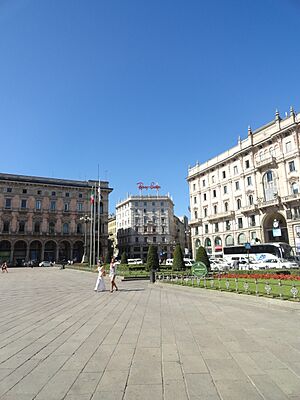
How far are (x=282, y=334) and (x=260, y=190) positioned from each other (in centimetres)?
4645

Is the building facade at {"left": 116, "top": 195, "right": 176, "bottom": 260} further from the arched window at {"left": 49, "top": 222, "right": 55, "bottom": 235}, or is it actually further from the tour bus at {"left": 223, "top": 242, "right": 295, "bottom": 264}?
the tour bus at {"left": 223, "top": 242, "right": 295, "bottom": 264}

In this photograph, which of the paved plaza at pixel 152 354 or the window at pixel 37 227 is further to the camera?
the window at pixel 37 227

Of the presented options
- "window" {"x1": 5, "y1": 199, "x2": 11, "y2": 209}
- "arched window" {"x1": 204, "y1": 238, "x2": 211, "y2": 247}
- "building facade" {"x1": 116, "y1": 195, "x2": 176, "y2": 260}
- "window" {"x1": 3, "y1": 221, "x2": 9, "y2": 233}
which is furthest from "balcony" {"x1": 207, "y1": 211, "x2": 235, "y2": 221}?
"window" {"x1": 5, "y1": 199, "x2": 11, "y2": 209}

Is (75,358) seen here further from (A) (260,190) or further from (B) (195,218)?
(B) (195,218)

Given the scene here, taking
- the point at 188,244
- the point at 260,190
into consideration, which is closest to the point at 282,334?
the point at 260,190

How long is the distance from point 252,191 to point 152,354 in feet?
164

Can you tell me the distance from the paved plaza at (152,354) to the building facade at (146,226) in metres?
78.3

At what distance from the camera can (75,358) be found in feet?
17.8

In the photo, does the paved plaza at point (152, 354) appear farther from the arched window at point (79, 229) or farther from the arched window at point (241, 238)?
the arched window at point (79, 229)

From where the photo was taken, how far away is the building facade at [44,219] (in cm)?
6869

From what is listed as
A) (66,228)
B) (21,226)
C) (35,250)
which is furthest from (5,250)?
(66,228)

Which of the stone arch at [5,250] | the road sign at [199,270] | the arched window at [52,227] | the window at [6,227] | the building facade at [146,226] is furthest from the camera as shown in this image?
the building facade at [146,226]

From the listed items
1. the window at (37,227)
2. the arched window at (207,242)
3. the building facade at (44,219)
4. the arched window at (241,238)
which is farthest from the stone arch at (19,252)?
the arched window at (241,238)

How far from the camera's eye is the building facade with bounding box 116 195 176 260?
290 ft
